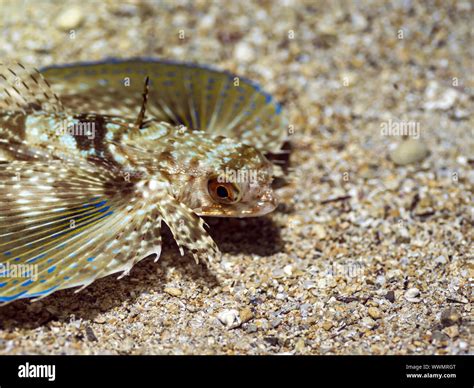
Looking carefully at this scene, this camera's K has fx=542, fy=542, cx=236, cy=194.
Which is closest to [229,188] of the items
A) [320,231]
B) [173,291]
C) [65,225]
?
[173,291]

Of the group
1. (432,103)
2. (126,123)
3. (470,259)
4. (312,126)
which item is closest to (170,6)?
(312,126)

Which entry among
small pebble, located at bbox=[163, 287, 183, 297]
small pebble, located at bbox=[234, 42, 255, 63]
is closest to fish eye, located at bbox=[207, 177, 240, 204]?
small pebble, located at bbox=[163, 287, 183, 297]

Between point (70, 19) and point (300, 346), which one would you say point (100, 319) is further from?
point (70, 19)

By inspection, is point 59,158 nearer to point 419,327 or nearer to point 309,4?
point 419,327

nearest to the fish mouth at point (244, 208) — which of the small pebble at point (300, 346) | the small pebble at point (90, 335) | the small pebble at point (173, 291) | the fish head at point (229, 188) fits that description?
the fish head at point (229, 188)

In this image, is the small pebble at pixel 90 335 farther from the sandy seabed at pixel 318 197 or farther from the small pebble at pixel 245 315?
the small pebble at pixel 245 315

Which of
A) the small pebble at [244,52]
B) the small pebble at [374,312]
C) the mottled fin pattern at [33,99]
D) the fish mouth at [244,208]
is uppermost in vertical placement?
the small pebble at [244,52]
